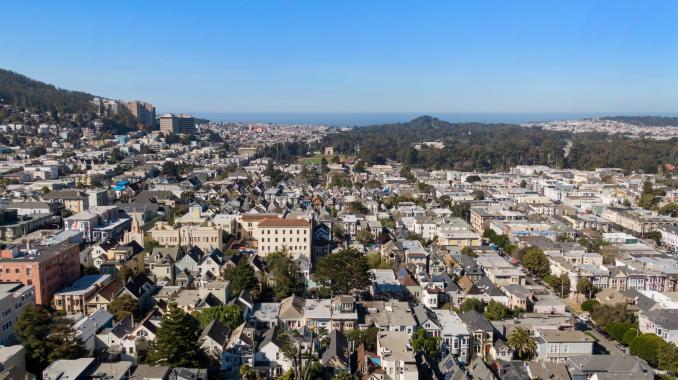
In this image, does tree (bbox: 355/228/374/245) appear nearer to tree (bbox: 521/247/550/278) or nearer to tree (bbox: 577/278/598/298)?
tree (bbox: 521/247/550/278)

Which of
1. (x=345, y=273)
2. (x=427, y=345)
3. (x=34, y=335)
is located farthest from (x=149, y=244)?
(x=427, y=345)

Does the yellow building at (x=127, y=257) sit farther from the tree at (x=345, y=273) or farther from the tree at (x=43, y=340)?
the tree at (x=345, y=273)

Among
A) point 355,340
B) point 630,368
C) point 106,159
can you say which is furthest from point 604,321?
point 106,159

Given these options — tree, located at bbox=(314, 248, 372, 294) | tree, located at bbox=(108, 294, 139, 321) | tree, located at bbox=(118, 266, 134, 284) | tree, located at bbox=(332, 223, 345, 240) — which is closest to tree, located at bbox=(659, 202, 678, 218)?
tree, located at bbox=(332, 223, 345, 240)

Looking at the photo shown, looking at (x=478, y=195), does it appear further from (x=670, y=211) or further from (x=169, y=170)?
(x=169, y=170)

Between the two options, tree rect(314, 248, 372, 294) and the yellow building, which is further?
the yellow building

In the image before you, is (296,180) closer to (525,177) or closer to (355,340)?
(525,177)
